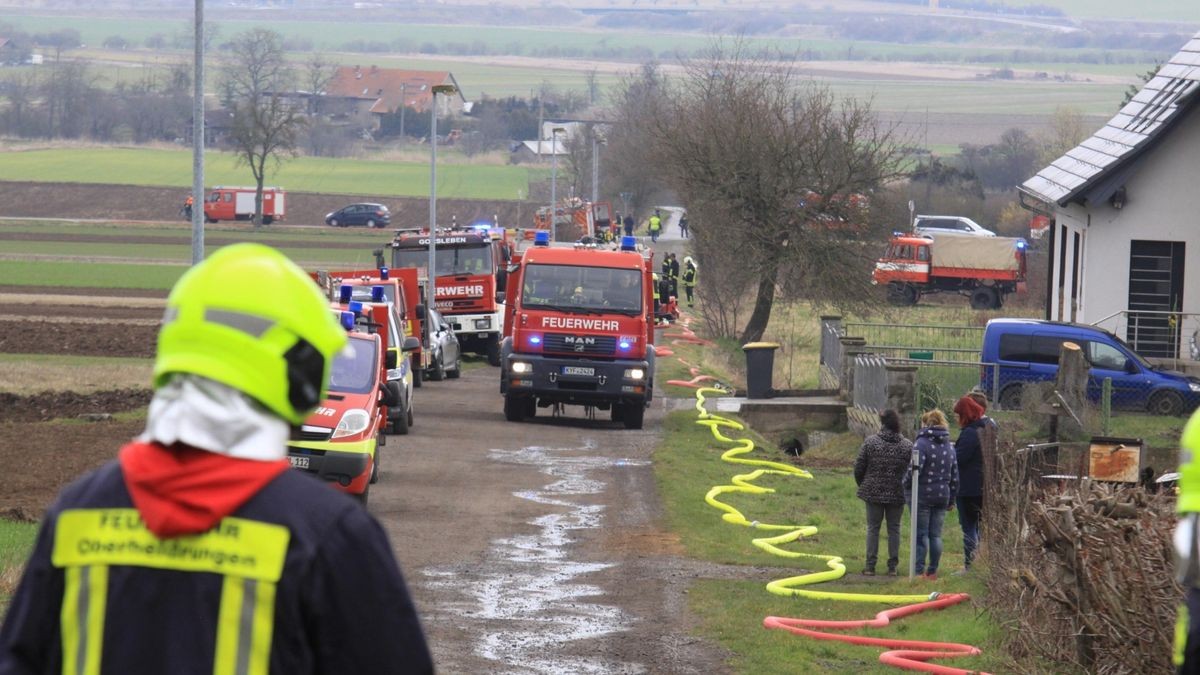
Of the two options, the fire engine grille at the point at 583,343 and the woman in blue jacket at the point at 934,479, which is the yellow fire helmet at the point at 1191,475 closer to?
the woman in blue jacket at the point at 934,479

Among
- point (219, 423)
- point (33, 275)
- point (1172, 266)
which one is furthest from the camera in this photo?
point (33, 275)

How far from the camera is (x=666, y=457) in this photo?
22844 millimetres

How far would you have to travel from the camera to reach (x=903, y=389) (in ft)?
74.5

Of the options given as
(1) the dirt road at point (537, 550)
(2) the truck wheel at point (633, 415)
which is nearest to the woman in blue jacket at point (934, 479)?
(1) the dirt road at point (537, 550)

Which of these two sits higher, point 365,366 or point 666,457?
point 365,366

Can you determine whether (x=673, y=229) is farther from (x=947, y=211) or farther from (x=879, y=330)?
(x=879, y=330)

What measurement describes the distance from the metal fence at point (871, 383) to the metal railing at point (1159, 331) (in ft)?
24.2

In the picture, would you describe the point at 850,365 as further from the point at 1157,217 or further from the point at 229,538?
the point at 229,538

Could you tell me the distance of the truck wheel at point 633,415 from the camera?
2633 centimetres

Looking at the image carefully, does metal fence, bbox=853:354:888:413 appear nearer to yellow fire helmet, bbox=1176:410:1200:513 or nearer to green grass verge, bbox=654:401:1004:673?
green grass verge, bbox=654:401:1004:673

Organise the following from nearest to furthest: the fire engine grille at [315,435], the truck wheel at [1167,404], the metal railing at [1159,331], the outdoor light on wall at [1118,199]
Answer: the fire engine grille at [315,435] → the truck wheel at [1167,404] → the metal railing at [1159,331] → the outdoor light on wall at [1118,199]

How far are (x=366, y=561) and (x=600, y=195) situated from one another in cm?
9402

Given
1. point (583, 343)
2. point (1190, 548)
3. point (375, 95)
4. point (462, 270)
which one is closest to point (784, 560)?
point (583, 343)

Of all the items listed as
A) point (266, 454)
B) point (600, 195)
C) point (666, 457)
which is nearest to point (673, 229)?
point (600, 195)
